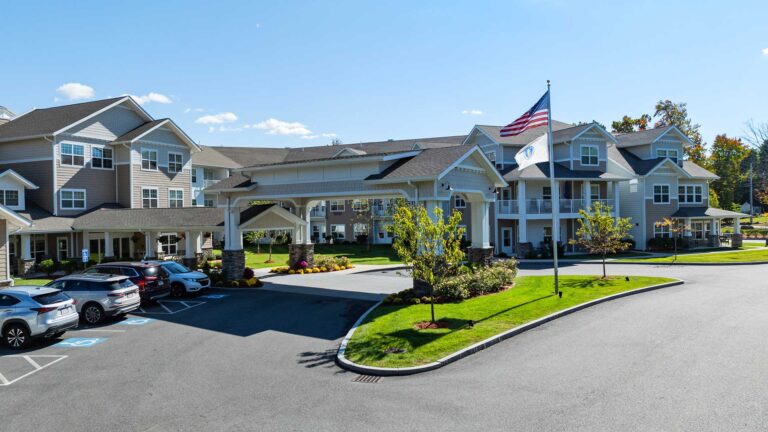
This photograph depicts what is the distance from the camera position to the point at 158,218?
32.6 m

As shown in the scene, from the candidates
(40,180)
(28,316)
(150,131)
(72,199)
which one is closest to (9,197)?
(40,180)

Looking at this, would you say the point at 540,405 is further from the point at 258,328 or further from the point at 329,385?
the point at 258,328

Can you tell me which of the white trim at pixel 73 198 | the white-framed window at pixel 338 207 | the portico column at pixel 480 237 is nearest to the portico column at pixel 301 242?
the portico column at pixel 480 237

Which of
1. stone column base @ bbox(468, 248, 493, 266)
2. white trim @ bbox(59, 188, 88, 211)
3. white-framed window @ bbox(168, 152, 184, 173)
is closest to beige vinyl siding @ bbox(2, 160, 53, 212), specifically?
white trim @ bbox(59, 188, 88, 211)

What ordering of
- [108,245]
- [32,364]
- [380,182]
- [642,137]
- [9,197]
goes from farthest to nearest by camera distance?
1. [642,137]
2. [108,245]
3. [9,197]
4. [380,182]
5. [32,364]

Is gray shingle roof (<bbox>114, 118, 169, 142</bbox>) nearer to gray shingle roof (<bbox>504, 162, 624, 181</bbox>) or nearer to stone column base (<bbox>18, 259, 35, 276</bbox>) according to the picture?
stone column base (<bbox>18, 259, 35, 276</bbox>)

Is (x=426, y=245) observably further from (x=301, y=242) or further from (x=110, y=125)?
(x=110, y=125)

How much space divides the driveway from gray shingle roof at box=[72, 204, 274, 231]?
43.0ft

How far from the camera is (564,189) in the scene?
4203 cm

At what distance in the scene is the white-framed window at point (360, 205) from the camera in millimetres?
54269

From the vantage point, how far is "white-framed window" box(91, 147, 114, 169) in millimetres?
37406

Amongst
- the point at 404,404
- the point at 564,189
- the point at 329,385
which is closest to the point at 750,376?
the point at 404,404

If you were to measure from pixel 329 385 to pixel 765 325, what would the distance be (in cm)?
1200

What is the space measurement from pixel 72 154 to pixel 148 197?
579 centimetres
